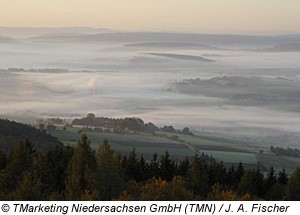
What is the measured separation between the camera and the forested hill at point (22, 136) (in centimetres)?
14588

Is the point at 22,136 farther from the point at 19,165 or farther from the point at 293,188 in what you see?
the point at 293,188

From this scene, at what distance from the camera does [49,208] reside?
34.5 m

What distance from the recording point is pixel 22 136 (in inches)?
6196

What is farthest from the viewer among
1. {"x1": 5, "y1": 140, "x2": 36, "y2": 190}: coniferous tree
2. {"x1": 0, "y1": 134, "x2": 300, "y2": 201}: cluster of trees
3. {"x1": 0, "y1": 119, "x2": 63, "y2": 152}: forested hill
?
{"x1": 0, "y1": 119, "x2": 63, "y2": 152}: forested hill

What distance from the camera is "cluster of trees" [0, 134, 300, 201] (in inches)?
1775

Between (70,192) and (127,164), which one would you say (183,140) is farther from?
(70,192)

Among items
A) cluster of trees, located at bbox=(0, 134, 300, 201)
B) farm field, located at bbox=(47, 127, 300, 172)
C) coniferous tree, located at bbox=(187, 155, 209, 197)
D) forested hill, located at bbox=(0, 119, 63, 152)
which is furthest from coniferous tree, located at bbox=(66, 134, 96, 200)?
forested hill, located at bbox=(0, 119, 63, 152)

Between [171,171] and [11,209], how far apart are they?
4741cm

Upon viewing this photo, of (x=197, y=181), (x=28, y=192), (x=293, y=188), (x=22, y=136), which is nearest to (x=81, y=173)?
(x=28, y=192)

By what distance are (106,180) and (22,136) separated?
110417mm

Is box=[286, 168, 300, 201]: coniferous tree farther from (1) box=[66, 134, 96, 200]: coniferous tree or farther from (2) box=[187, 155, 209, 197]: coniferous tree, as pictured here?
(1) box=[66, 134, 96, 200]: coniferous tree

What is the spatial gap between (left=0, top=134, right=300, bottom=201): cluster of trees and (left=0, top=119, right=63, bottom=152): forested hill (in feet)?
222

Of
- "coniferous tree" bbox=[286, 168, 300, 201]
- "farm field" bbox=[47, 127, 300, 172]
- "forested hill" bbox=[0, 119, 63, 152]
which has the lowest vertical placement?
"farm field" bbox=[47, 127, 300, 172]

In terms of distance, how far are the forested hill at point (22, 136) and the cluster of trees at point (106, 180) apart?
67805 mm
